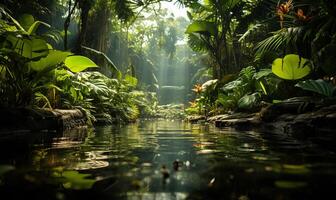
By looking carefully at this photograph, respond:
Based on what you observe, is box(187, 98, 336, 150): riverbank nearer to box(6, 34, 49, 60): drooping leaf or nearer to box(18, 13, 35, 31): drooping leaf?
box(6, 34, 49, 60): drooping leaf

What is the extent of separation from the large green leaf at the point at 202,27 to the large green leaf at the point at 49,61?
724 centimetres

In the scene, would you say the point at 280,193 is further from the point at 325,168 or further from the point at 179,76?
the point at 179,76

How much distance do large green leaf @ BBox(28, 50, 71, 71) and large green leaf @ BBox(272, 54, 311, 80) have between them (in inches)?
152

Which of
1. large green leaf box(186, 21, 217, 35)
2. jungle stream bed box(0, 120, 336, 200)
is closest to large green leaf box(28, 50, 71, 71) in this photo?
jungle stream bed box(0, 120, 336, 200)

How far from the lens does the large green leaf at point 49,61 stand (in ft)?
15.8

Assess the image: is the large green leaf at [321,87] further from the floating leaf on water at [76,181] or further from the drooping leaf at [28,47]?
the floating leaf on water at [76,181]

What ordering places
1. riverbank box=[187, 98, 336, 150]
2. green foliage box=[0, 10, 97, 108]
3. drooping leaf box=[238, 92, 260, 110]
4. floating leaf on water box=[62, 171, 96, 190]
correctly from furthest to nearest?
1. drooping leaf box=[238, 92, 260, 110]
2. green foliage box=[0, 10, 97, 108]
3. riverbank box=[187, 98, 336, 150]
4. floating leaf on water box=[62, 171, 96, 190]

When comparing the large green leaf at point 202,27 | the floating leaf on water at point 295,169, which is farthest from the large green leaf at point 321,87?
the large green leaf at point 202,27

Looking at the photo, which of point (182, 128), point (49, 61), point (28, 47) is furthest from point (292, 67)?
point (28, 47)

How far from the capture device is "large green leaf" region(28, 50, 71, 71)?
4.82m

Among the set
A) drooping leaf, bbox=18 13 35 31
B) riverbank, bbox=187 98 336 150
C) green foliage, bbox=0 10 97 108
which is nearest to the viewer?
riverbank, bbox=187 98 336 150

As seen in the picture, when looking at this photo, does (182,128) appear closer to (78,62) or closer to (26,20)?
(78,62)

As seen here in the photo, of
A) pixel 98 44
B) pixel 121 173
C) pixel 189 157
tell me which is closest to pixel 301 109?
pixel 189 157

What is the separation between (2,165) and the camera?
1.88 metres
